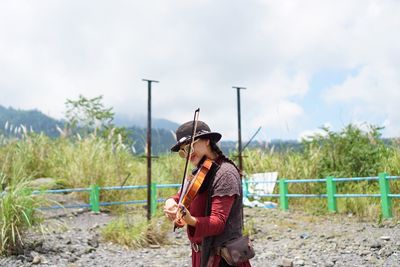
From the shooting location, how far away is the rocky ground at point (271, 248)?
19.7 ft

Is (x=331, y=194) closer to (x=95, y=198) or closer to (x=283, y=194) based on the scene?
(x=283, y=194)

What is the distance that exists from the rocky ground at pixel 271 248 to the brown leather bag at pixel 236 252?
10.9ft

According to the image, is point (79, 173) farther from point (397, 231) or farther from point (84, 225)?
point (397, 231)

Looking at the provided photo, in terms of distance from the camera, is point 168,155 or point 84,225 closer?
point 84,225

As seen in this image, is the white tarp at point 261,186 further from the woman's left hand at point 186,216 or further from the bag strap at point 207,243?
the woman's left hand at point 186,216

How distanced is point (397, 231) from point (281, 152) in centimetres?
591

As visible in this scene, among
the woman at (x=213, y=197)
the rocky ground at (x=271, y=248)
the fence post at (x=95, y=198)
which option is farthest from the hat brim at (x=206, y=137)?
the fence post at (x=95, y=198)

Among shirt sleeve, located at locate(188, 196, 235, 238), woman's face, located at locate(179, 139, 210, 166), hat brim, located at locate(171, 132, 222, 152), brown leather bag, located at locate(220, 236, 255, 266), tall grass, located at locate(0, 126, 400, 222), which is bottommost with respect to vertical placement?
brown leather bag, located at locate(220, 236, 255, 266)

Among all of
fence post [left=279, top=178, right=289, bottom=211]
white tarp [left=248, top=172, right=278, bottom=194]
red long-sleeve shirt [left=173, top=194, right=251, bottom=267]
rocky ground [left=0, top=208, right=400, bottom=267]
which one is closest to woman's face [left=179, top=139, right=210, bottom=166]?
A: red long-sleeve shirt [left=173, top=194, right=251, bottom=267]

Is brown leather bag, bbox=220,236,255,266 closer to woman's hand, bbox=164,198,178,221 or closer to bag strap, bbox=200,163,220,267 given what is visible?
bag strap, bbox=200,163,220,267

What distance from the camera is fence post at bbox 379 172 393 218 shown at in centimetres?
905

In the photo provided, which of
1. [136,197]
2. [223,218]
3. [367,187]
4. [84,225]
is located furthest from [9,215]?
[367,187]

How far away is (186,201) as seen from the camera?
2406 millimetres

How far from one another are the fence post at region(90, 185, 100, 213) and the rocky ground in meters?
2.03
